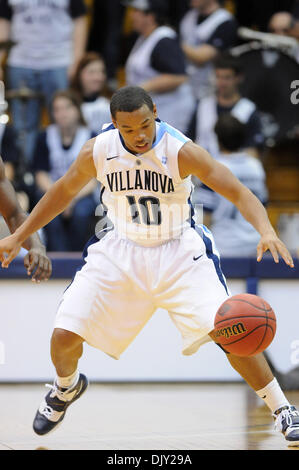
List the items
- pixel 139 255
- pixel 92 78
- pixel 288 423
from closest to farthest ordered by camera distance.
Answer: pixel 288 423 → pixel 139 255 → pixel 92 78

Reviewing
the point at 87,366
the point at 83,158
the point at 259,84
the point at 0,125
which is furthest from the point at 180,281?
the point at 259,84

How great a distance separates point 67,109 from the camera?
7965 mm

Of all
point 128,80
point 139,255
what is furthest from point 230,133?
point 139,255

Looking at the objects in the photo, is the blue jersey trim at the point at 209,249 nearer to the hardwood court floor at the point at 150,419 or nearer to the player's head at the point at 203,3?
the hardwood court floor at the point at 150,419

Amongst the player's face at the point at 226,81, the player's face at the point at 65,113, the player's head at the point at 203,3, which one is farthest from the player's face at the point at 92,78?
the player's head at the point at 203,3

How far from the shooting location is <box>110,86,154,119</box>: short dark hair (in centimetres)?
442

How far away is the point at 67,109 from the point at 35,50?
1052 millimetres

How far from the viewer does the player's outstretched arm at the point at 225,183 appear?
171 inches

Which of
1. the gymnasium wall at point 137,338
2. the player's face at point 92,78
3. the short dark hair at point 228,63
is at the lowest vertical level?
the gymnasium wall at point 137,338

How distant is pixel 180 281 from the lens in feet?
15.4

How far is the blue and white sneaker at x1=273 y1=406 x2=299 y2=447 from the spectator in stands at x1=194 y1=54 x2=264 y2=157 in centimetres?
363

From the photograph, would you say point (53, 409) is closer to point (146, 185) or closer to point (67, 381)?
point (67, 381)

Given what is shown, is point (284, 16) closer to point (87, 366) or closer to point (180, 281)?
point (87, 366)

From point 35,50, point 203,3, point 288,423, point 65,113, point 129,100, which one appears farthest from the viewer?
A: point 203,3
